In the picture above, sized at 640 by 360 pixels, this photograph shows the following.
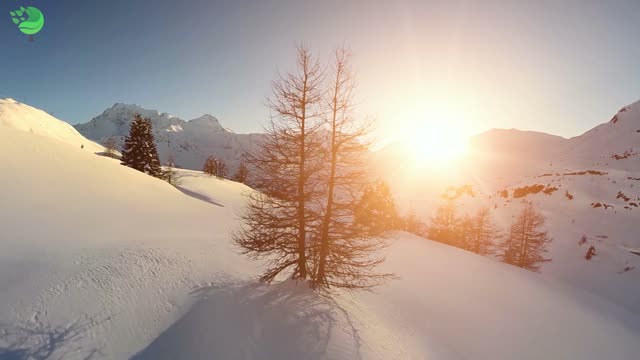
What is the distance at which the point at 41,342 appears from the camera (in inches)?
254

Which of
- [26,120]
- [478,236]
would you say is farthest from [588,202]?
[26,120]

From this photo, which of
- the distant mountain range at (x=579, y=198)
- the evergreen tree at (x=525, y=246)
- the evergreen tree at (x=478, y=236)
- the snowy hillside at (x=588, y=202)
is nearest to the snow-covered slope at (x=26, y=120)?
the distant mountain range at (x=579, y=198)

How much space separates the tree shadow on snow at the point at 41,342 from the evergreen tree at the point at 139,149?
38652 millimetres

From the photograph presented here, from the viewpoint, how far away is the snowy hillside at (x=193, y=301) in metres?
6.99

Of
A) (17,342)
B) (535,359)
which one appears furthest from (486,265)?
(17,342)

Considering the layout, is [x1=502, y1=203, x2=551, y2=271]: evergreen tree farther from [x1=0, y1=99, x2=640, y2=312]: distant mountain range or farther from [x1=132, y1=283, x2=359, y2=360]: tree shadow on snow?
[x1=132, y1=283, x2=359, y2=360]: tree shadow on snow

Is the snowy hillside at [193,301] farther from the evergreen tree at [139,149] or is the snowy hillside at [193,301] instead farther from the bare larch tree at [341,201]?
the evergreen tree at [139,149]

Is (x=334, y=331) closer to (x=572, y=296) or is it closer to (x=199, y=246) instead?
(x=199, y=246)

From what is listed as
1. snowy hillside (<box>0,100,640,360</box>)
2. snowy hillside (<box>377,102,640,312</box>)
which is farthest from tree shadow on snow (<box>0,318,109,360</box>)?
snowy hillside (<box>377,102,640,312</box>)

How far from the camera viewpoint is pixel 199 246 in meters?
13.2

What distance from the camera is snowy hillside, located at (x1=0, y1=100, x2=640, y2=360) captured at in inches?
275

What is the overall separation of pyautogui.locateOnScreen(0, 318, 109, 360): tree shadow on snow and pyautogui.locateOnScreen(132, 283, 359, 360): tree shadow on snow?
159 cm

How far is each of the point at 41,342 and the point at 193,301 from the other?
3.34 metres

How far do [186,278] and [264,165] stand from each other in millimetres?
5014
